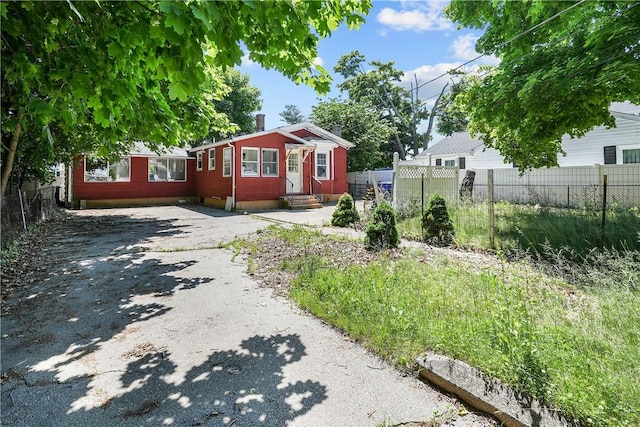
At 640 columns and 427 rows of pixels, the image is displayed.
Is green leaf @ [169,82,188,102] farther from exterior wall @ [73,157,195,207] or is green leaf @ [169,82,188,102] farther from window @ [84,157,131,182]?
exterior wall @ [73,157,195,207]

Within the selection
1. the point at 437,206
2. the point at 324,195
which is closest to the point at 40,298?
the point at 437,206

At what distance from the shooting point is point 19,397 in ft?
8.14

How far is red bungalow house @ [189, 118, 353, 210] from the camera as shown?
1602 cm

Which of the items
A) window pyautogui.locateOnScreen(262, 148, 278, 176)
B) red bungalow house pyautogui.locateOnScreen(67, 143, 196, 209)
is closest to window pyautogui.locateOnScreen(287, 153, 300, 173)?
window pyautogui.locateOnScreen(262, 148, 278, 176)

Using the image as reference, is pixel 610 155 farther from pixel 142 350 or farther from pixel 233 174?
pixel 142 350

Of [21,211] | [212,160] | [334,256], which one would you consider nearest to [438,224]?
[334,256]

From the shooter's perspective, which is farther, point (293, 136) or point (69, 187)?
point (293, 136)

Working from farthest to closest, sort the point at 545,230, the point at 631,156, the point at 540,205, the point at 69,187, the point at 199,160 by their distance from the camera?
the point at 199,160 < the point at 69,187 < the point at 631,156 < the point at 540,205 < the point at 545,230

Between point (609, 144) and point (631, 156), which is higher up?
point (609, 144)

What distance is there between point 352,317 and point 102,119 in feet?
10.1

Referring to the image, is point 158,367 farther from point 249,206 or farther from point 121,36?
point 249,206

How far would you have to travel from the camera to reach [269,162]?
670 inches

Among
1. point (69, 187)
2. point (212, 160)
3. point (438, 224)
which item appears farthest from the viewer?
point (212, 160)

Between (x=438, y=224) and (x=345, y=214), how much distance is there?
3383 mm
